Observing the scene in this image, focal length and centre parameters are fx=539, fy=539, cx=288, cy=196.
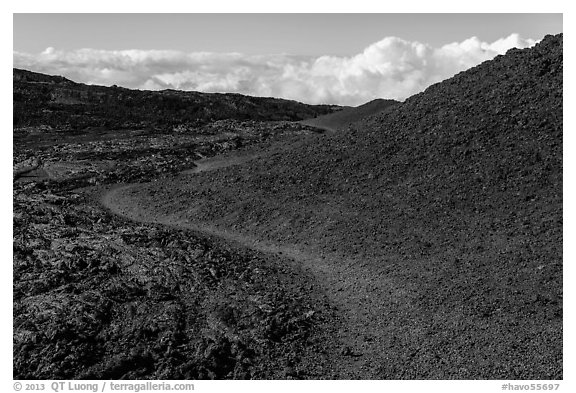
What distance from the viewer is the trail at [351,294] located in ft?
57.4

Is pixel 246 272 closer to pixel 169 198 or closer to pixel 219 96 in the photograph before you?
pixel 169 198

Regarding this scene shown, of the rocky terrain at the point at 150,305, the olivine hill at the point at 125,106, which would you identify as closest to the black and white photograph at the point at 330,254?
the rocky terrain at the point at 150,305

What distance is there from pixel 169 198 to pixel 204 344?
17.9 m

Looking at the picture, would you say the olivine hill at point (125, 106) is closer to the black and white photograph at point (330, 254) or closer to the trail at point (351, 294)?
the black and white photograph at point (330, 254)

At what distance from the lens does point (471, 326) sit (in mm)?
18422

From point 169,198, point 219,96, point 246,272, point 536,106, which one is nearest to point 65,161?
point 169,198

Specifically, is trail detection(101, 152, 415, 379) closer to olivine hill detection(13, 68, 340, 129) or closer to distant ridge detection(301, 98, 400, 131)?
olivine hill detection(13, 68, 340, 129)

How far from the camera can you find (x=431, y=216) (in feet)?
87.3

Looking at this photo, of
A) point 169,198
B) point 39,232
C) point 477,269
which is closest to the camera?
point 477,269

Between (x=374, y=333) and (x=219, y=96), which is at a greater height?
(x=219, y=96)

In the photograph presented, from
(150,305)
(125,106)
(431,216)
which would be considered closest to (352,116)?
(125,106)

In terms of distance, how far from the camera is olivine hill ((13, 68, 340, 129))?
72.6 metres

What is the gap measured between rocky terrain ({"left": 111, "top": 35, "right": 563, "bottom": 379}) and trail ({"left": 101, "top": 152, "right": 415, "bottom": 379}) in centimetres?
7

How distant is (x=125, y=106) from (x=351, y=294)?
73809mm
